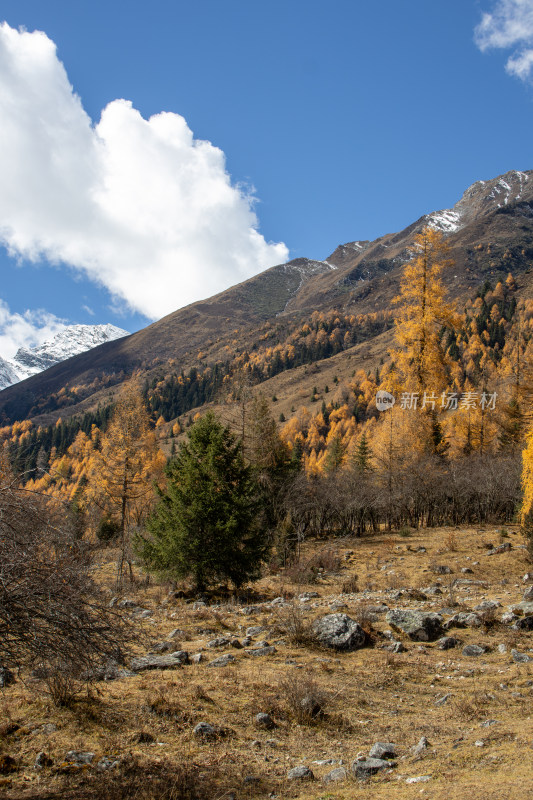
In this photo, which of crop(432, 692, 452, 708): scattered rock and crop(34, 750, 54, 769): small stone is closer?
crop(34, 750, 54, 769): small stone

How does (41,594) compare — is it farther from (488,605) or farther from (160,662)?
(488,605)

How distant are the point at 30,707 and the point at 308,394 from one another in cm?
15355

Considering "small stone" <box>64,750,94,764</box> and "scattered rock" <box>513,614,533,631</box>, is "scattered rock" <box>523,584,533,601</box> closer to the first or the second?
"scattered rock" <box>513,614,533,631</box>

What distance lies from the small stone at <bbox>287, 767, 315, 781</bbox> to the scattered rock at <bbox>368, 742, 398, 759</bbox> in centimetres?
88

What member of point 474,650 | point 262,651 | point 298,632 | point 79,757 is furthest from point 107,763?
point 474,650

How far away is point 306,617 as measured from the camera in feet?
38.6

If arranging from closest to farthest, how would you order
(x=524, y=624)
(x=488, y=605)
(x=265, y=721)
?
(x=265, y=721), (x=524, y=624), (x=488, y=605)

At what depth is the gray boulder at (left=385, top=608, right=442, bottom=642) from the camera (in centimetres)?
1054

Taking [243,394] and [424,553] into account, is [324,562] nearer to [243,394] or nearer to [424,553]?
[424,553]

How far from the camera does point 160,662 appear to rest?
28.8 feet

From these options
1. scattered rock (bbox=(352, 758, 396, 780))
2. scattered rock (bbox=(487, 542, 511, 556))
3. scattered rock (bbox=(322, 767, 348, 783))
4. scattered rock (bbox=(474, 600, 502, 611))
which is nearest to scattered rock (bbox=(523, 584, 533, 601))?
scattered rock (bbox=(474, 600, 502, 611))

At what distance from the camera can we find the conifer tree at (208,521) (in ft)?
55.8

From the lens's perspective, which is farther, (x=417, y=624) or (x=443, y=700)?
(x=417, y=624)

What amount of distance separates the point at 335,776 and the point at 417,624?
21.1 ft
